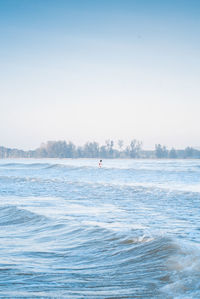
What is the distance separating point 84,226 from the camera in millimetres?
7594

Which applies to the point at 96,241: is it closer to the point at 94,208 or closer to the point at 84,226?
the point at 84,226

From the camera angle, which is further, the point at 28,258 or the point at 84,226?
the point at 84,226

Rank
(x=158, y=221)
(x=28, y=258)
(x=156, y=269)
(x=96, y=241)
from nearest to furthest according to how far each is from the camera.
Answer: (x=156, y=269)
(x=28, y=258)
(x=96, y=241)
(x=158, y=221)

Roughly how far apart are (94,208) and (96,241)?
4431 millimetres

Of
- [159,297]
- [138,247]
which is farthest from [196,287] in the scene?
[138,247]

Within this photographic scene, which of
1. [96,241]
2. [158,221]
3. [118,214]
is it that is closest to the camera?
[96,241]

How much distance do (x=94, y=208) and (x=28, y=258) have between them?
18.9 feet

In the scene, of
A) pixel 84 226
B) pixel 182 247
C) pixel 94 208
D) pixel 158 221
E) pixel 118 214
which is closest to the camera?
pixel 182 247

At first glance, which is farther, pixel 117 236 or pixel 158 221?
pixel 158 221

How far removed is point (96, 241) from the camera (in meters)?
6.27

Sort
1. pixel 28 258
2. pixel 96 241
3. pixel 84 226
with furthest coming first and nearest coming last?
1. pixel 84 226
2. pixel 96 241
3. pixel 28 258

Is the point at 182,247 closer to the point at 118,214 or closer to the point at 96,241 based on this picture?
the point at 96,241

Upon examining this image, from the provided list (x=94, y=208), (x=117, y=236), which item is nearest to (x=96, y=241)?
(x=117, y=236)

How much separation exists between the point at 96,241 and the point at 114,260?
1242 millimetres
